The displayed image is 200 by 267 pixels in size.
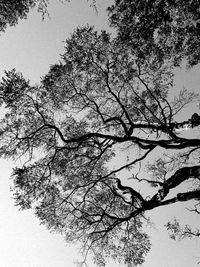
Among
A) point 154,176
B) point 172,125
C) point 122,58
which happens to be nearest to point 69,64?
point 122,58

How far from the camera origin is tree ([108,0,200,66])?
938cm

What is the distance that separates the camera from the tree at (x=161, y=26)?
9.38 meters

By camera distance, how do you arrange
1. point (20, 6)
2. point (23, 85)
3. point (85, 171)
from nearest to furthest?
point (20, 6)
point (23, 85)
point (85, 171)

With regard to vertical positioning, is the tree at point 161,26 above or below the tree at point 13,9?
above

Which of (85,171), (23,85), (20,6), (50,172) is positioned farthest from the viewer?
(85,171)

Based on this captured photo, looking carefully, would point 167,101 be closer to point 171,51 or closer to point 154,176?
point 171,51

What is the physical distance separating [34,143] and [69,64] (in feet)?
12.7

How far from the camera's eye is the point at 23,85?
1125 cm

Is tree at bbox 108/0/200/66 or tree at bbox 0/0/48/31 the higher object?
tree at bbox 108/0/200/66

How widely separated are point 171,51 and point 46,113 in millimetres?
5965

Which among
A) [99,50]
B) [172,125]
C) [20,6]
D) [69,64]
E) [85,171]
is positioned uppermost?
[99,50]

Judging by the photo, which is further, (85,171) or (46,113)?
(85,171)

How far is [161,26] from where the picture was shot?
9906mm

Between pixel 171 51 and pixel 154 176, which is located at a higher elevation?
pixel 171 51
